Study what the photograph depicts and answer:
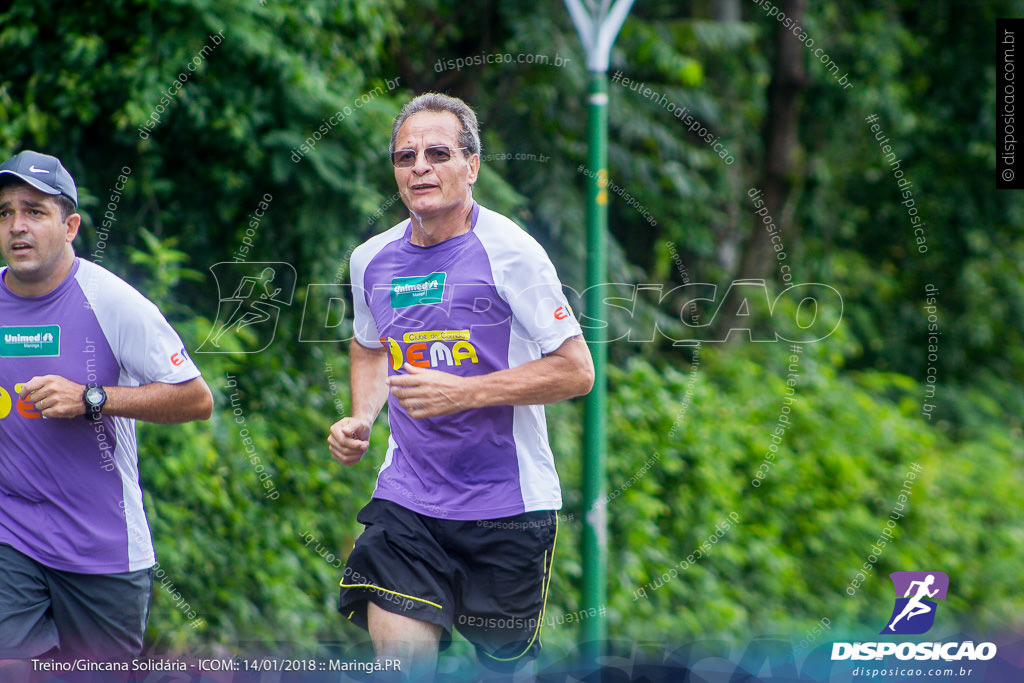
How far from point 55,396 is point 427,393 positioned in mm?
1033

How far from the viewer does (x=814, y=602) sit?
7.61m

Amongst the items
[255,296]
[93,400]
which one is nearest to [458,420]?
[93,400]

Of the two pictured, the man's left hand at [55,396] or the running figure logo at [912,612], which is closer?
the man's left hand at [55,396]

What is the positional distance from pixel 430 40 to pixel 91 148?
→ 8.20 ft

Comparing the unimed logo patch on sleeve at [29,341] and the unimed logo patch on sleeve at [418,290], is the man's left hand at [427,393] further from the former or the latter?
the unimed logo patch on sleeve at [29,341]

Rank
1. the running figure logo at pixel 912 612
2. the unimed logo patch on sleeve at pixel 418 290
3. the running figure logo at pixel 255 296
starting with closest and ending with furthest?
1. the unimed logo patch on sleeve at pixel 418 290
2. the running figure logo at pixel 912 612
3. the running figure logo at pixel 255 296

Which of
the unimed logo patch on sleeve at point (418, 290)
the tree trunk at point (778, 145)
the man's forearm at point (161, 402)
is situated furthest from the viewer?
the tree trunk at point (778, 145)

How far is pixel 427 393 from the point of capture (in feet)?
9.40

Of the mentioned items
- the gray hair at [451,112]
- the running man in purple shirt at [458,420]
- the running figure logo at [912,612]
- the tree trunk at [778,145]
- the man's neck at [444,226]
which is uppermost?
the tree trunk at [778,145]

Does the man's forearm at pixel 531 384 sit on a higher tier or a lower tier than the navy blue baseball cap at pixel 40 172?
lower

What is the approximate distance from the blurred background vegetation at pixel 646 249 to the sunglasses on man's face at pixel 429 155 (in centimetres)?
207

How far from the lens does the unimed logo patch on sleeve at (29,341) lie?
295cm

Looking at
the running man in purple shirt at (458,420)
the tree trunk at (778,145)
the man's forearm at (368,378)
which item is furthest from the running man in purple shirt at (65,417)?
the tree trunk at (778,145)

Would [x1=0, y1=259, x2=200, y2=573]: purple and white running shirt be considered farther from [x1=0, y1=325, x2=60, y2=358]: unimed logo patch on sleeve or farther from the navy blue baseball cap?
the navy blue baseball cap
